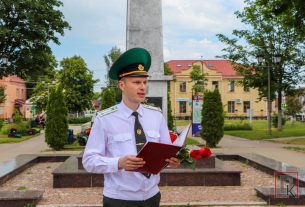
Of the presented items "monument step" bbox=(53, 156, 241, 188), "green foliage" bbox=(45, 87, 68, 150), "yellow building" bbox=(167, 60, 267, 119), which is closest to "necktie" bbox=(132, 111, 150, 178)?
"monument step" bbox=(53, 156, 241, 188)

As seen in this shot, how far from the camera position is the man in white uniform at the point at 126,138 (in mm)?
3229

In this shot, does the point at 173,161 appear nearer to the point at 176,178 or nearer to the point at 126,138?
the point at 126,138

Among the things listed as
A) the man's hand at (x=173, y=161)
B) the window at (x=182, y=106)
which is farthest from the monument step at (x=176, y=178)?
the window at (x=182, y=106)

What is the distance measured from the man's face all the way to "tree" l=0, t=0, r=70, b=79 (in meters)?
27.8

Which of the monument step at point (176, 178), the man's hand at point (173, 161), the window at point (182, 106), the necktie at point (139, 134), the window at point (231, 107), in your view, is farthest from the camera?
the window at point (231, 107)

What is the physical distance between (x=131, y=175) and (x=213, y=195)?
6126 mm

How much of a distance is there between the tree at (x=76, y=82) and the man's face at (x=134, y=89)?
62.4 meters

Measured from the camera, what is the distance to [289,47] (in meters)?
34.6

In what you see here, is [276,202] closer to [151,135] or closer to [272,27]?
[151,135]

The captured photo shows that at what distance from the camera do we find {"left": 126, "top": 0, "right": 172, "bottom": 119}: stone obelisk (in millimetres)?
12984

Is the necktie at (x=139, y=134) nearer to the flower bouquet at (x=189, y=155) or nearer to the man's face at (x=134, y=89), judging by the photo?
the man's face at (x=134, y=89)

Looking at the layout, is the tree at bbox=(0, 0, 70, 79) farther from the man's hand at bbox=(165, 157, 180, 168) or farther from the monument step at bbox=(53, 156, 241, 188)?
the man's hand at bbox=(165, 157, 180, 168)

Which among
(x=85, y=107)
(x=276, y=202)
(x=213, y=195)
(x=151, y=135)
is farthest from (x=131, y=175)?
(x=85, y=107)

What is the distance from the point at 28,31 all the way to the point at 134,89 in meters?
29.2
